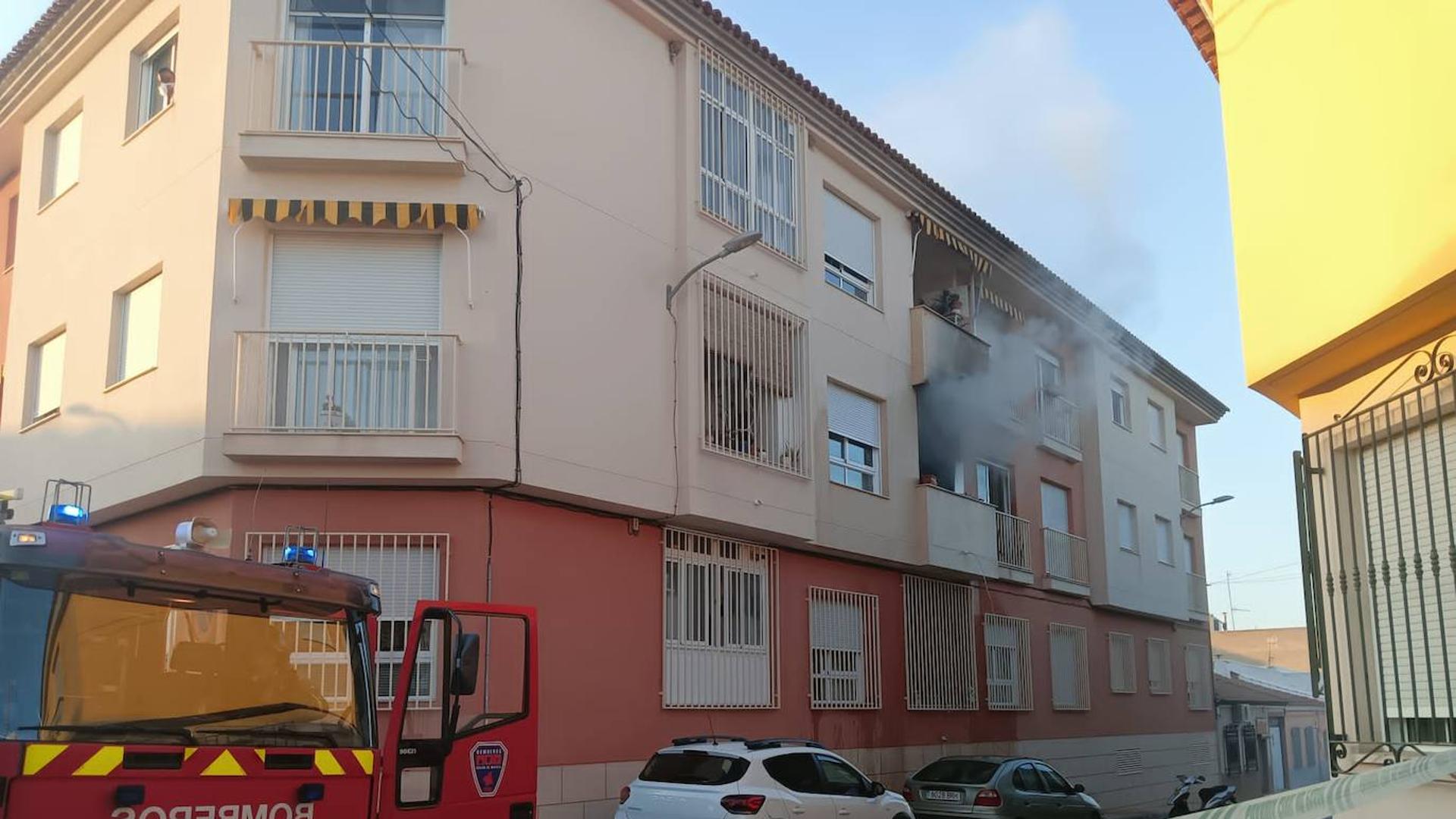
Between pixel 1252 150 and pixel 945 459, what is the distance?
14169 mm

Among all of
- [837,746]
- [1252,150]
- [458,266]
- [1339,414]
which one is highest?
[458,266]

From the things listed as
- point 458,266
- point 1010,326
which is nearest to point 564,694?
point 458,266

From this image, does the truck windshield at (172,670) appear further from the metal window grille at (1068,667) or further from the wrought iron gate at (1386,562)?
the metal window grille at (1068,667)

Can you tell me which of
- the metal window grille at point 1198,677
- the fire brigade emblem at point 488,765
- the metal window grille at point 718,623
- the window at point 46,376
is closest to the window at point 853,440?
the metal window grille at point 718,623

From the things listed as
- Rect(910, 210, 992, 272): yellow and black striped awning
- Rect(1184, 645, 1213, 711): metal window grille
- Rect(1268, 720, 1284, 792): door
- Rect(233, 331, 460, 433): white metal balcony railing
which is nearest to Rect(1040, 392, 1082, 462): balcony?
Rect(910, 210, 992, 272): yellow and black striped awning

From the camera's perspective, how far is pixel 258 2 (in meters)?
13.3

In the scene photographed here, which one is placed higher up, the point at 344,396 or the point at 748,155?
the point at 748,155

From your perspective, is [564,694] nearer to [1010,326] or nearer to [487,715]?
[487,715]

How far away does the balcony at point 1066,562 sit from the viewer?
2425cm

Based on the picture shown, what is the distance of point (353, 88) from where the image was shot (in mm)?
13336

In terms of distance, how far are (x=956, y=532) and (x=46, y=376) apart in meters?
13.1

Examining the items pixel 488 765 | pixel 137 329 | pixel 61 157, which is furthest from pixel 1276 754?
pixel 488 765

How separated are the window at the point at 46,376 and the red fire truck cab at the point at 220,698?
33.8 ft

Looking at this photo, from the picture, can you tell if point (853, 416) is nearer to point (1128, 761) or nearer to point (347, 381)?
point (347, 381)
